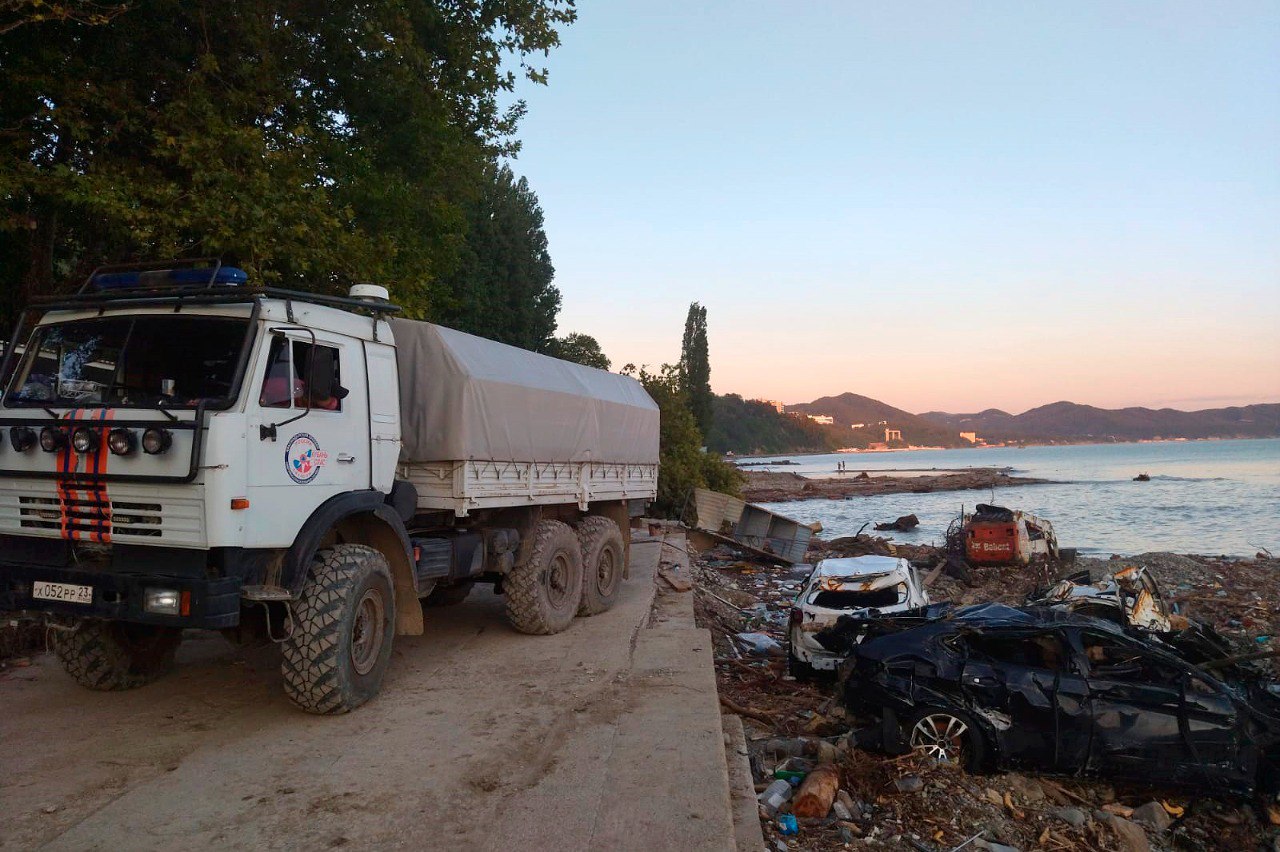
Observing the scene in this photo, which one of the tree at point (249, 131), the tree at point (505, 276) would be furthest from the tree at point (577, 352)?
the tree at point (249, 131)

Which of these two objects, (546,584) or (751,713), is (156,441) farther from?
(751,713)

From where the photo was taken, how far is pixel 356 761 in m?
5.04

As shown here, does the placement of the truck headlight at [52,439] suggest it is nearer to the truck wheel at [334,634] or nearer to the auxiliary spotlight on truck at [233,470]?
the auxiliary spotlight on truck at [233,470]

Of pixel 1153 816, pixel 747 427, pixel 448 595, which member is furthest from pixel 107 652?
pixel 747 427

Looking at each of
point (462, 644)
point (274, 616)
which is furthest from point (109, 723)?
point (462, 644)

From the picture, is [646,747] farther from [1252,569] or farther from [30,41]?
[1252,569]

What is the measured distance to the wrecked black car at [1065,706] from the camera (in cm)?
657

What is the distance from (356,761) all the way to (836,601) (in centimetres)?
618

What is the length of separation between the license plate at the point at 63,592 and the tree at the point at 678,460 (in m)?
19.0

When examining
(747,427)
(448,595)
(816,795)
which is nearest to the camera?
(816,795)

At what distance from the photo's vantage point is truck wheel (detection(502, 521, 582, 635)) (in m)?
8.56

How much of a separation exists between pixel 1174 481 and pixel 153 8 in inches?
3249

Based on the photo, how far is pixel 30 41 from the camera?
29.4 ft

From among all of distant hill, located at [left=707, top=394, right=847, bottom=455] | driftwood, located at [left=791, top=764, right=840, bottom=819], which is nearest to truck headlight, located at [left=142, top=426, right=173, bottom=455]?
driftwood, located at [left=791, top=764, right=840, bottom=819]
